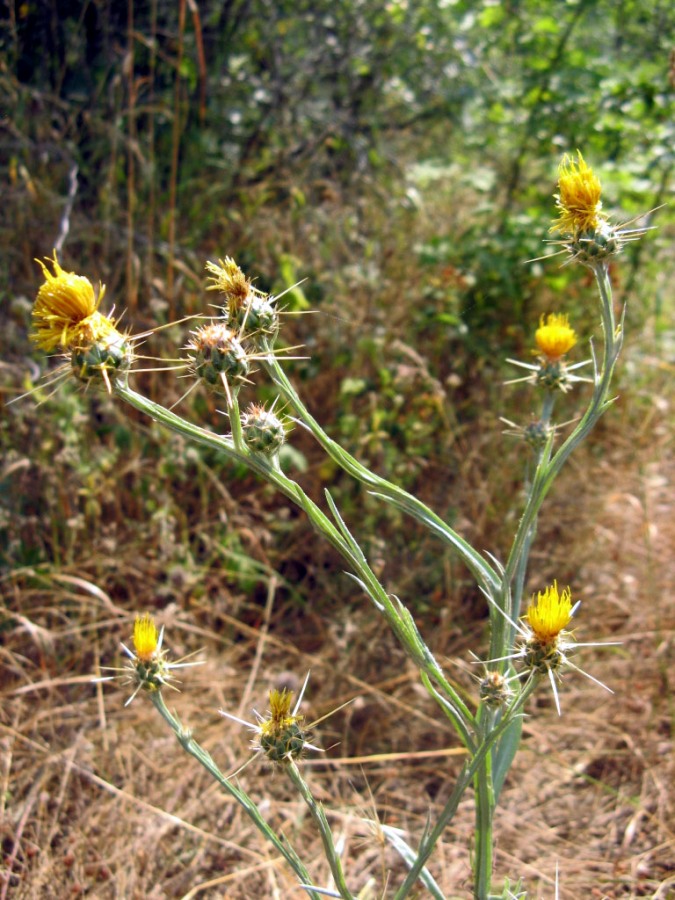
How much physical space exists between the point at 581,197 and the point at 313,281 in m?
2.12

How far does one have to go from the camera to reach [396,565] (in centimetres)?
288

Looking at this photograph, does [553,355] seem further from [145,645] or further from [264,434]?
[145,645]

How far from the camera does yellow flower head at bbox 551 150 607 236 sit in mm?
1306

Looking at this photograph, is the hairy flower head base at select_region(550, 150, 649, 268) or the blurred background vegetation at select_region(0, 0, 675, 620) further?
the blurred background vegetation at select_region(0, 0, 675, 620)

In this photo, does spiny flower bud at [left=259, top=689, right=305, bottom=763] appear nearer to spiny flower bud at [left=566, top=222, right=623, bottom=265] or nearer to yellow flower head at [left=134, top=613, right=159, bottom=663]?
yellow flower head at [left=134, top=613, right=159, bottom=663]

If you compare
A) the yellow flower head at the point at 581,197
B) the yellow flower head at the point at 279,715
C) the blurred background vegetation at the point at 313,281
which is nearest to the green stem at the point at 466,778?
the yellow flower head at the point at 279,715

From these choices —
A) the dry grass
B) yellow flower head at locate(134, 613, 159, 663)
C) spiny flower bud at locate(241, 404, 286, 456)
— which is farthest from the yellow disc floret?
the dry grass

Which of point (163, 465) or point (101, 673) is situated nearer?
point (101, 673)

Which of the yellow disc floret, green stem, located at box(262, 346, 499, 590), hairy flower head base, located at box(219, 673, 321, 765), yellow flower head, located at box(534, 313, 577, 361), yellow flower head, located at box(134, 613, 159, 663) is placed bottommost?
hairy flower head base, located at box(219, 673, 321, 765)

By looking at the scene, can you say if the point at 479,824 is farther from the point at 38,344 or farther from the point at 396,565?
the point at 396,565

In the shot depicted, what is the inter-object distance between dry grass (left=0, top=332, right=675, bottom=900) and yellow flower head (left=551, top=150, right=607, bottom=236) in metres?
1.02

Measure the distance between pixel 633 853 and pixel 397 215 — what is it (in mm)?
2910

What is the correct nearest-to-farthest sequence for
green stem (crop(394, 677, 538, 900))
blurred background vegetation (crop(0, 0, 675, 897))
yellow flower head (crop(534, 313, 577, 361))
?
1. green stem (crop(394, 677, 538, 900))
2. yellow flower head (crop(534, 313, 577, 361))
3. blurred background vegetation (crop(0, 0, 675, 897))

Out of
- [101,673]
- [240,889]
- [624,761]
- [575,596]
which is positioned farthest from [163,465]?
[624,761]
